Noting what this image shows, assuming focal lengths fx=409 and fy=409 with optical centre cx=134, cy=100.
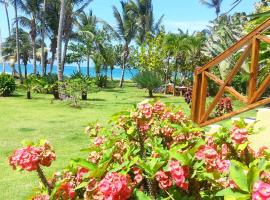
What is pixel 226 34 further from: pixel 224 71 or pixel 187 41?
pixel 187 41

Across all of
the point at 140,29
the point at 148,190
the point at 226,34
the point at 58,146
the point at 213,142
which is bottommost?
the point at 58,146

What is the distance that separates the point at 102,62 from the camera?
4300 centimetres

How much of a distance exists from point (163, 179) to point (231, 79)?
3742mm

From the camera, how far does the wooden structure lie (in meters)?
5.27

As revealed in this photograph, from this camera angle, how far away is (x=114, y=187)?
208cm

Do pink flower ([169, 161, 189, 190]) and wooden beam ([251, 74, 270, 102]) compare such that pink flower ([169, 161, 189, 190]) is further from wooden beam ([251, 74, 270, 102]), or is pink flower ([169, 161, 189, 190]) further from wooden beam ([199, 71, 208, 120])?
wooden beam ([199, 71, 208, 120])

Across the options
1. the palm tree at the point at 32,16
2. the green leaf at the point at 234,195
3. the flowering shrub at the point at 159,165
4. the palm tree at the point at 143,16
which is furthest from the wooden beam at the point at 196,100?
the palm tree at the point at 143,16

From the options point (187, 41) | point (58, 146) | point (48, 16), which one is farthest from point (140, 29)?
point (58, 146)

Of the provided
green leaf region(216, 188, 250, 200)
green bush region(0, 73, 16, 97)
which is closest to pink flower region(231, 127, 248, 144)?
green leaf region(216, 188, 250, 200)

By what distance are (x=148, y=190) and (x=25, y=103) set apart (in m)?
18.3

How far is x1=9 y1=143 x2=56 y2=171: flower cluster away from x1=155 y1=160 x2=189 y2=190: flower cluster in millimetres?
770

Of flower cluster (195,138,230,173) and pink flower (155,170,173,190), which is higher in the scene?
flower cluster (195,138,230,173)

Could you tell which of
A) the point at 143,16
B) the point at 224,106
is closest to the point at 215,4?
the point at 143,16

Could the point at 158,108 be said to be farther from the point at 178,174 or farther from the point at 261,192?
the point at 261,192
